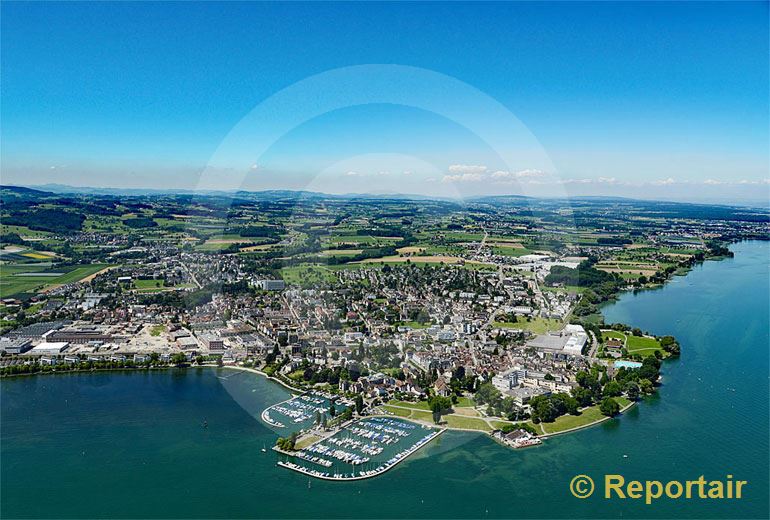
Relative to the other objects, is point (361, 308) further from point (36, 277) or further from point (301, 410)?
point (36, 277)

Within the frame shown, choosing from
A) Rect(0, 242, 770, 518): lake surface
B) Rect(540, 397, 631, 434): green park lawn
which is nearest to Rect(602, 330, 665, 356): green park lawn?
Rect(0, 242, 770, 518): lake surface

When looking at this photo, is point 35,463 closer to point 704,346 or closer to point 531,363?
point 531,363

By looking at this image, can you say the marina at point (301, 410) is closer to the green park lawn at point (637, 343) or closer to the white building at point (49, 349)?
the white building at point (49, 349)

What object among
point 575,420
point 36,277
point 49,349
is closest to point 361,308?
point 49,349

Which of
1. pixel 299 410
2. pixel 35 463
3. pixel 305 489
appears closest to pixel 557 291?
pixel 299 410

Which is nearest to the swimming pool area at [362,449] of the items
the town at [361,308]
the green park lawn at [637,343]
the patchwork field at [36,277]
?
the town at [361,308]

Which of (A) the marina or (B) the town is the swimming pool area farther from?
(A) the marina
